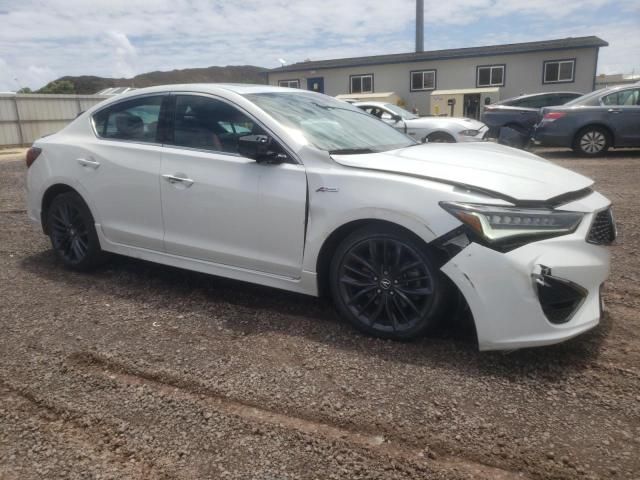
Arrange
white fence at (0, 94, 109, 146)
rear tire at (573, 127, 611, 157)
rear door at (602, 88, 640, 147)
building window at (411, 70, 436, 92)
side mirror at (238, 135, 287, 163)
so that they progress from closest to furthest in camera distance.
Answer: side mirror at (238, 135, 287, 163), rear door at (602, 88, 640, 147), rear tire at (573, 127, 611, 157), white fence at (0, 94, 109, 146), building window at (411, 70, 436, 92)

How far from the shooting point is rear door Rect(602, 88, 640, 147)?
38.2ft

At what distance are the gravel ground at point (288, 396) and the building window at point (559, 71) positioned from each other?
28414 millimetres

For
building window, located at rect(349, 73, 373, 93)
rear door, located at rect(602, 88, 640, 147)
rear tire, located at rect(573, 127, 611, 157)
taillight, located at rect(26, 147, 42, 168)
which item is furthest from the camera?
building window, located at rect(349, 73, 373, 93)

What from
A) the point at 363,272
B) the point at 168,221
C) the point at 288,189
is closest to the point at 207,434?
the point at 363,272

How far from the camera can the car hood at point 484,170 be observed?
294 cm

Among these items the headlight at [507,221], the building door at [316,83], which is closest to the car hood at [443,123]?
the headlight at [507,221]

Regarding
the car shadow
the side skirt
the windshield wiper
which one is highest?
the windshield wiper

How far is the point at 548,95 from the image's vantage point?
15.1m

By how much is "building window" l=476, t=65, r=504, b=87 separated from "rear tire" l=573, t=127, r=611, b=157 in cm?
1951

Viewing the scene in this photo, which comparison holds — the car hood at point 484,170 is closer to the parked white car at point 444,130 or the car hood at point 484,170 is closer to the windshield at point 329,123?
the windshield at point 329,123

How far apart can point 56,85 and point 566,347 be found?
69.2 metres

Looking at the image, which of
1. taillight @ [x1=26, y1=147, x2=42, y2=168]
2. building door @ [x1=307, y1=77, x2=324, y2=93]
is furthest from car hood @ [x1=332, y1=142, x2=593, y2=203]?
building door @ [x1=307, y1=77, x2=324, y2=93]

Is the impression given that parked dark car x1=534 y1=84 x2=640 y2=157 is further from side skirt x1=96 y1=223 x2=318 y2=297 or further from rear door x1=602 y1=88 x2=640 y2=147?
side skirt x1=96 y1=223 x2=318 y2=297

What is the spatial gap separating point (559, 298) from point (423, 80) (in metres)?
31.5
